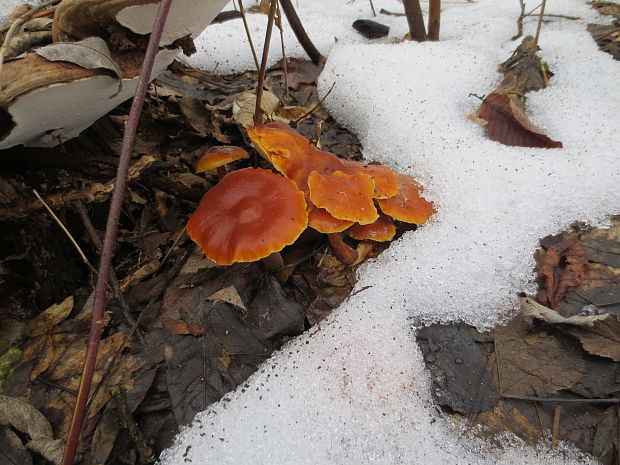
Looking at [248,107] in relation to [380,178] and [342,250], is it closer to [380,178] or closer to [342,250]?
[380,178]

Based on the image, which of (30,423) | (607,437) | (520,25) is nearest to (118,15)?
(30,423)

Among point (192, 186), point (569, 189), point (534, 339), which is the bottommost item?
point (534, 339)

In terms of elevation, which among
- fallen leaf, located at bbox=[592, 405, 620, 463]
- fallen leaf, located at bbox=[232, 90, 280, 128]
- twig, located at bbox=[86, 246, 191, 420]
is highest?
fallen leaf, located at bbox=[232, 90, 280, 128]

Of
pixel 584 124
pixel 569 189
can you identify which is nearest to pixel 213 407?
pixel 569 189

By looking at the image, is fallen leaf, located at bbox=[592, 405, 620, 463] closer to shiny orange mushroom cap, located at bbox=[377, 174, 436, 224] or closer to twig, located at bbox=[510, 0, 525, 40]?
shiny orange mushroom cap, located at bbox=[377, 174, 436, 224]

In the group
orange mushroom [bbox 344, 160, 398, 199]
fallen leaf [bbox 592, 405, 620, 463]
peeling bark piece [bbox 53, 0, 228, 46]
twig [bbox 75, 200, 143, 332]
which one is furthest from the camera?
orange mushroom [bbox 344, 160, 398, 199]

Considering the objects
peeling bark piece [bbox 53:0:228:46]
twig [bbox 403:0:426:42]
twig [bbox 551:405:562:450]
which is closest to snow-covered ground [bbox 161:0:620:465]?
twig [bbox 551:405:562:450]

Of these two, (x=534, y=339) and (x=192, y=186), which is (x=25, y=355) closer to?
(x=192, y=186)
